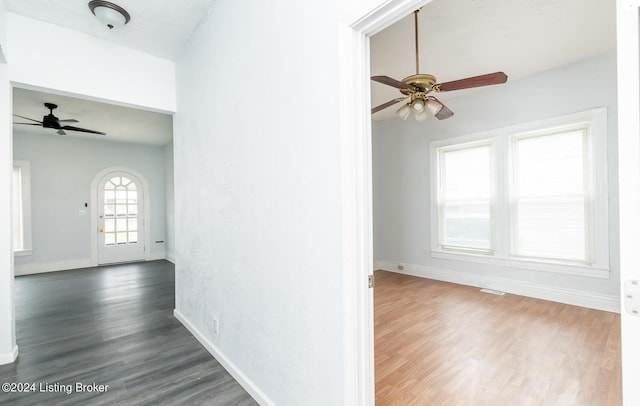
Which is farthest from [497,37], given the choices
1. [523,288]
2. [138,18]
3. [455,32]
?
[138,18]

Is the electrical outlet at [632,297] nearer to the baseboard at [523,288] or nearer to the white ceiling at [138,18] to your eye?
the white ceiling at [138,18]

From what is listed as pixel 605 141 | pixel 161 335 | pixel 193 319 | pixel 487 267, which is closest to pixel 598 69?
pixel 605 141

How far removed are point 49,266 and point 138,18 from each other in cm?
590

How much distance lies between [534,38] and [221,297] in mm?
3867

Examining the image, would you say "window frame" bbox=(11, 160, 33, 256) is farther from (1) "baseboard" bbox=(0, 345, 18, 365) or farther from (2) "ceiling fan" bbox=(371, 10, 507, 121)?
(2) "ceiling fan" bbox=(371, 10, 507, 121)

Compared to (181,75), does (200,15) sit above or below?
above

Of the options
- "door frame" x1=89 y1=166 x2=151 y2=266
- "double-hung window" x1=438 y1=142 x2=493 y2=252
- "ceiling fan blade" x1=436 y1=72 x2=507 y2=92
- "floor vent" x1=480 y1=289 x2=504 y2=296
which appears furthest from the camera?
"door frame" x1=89 y1=166 x2=151 y2=266

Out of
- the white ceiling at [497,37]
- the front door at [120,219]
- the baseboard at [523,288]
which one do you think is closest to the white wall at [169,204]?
the front door at [120,219]

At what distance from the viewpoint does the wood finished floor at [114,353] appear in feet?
6.66

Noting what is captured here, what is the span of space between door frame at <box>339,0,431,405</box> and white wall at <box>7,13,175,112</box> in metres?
2.59

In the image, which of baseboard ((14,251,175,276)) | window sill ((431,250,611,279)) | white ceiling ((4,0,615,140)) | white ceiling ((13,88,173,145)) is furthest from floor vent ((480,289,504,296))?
baseboard ((14,251,175,276))

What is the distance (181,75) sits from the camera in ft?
10.3

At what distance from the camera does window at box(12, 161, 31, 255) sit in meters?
5.75

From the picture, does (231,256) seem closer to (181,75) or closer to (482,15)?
(181,75)
